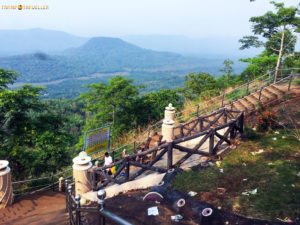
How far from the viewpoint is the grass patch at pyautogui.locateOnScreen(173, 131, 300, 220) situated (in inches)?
208

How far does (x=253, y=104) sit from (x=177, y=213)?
336 inches

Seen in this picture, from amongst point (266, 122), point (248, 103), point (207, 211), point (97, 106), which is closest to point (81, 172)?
point (207, 211)

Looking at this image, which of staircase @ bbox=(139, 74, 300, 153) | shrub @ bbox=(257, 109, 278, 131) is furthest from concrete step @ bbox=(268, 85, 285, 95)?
shrub @ bbox=(257, 109, 278, 131)

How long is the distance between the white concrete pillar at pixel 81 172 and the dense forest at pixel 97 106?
584cm

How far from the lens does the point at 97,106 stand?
24922 mm

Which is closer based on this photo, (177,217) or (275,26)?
(177,217)

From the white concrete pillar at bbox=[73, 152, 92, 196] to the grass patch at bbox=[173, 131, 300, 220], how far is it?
2.43 m

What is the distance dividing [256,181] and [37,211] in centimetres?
580

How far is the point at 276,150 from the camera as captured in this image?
792cm

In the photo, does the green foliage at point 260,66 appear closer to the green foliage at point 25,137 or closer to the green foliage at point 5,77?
the green foliage at point 25,137

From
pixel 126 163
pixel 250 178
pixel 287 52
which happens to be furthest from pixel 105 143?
pixel 287 52

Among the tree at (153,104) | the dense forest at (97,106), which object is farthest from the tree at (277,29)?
the tree at (153,104)

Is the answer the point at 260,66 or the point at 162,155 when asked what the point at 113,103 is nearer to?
the point at 260,66

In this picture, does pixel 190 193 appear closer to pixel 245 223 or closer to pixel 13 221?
pixel 245 223
